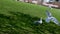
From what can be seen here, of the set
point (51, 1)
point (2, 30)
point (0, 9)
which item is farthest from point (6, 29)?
point (51, 1)

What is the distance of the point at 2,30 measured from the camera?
4.24 meters

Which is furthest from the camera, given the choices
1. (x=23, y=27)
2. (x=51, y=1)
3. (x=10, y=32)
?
(x=51, y=1)

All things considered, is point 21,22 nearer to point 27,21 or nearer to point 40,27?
point 27,21

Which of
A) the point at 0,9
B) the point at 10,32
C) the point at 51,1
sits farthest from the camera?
the point at 51,1

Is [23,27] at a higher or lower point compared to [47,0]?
higher

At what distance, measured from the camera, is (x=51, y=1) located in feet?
53.7

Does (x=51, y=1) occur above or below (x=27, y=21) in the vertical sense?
below

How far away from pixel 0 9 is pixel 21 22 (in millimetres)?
1020

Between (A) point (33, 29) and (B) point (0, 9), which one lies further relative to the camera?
(B) point (0, 9)

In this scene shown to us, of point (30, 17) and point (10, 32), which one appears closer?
point (10, 32)

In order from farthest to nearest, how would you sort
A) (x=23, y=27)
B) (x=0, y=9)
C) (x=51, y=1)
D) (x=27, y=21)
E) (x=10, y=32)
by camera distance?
(x=51, y=1) → (x=0, y=9) → (x=27, y=21) → (x=23, y=27) → (x=10, y=32)

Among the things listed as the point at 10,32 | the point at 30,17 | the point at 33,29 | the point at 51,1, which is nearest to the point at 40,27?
the point at 33,29

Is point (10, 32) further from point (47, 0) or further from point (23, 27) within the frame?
point (47, 0)

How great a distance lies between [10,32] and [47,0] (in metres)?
12.6
